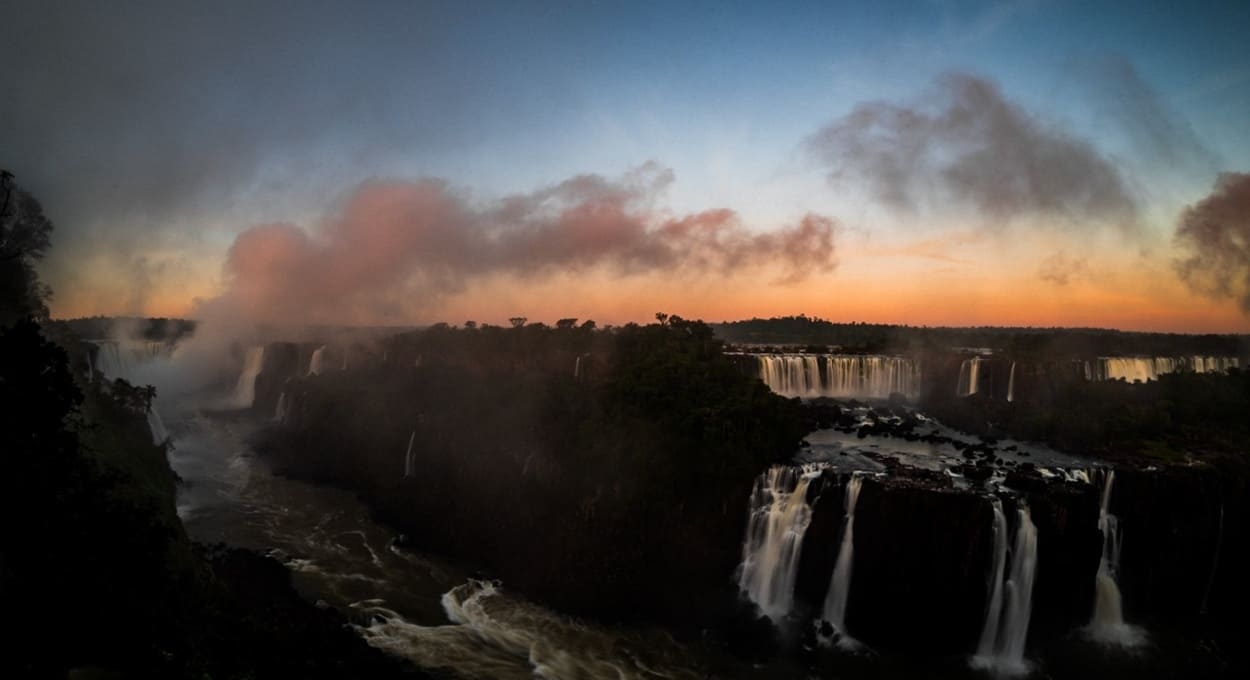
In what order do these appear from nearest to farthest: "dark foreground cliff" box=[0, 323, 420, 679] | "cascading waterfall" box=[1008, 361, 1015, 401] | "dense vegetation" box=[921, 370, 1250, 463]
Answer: "dark foreground cliff" box=[0, 323, 420, 679] → "dense vegetation" box=[921, 370, 1250, 463] → "cascading waterfall" box=[1008, 361, 1015, 401]

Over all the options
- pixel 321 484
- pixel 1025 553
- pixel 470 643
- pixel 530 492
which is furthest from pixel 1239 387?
pixel 321 484

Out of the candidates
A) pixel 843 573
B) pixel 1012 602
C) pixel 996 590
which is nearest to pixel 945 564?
pixel 996 590

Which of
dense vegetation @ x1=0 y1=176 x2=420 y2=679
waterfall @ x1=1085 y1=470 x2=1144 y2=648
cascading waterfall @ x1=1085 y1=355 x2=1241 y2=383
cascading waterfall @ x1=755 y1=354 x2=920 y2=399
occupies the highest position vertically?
cascading waterfall @ x1=1085 y1=355 x2=1241 y2=383

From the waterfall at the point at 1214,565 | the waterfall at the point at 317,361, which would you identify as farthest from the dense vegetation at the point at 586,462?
the waterfall at the point at 317,361

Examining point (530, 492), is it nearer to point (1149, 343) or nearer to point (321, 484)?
point (321, 484)

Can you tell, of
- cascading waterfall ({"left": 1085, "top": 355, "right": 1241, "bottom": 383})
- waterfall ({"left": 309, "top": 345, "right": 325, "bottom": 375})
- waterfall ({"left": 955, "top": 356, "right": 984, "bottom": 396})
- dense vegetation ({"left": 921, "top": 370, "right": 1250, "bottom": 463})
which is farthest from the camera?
waterfall ({"left": 309, "top": 345, "right": 325, "bottom": 375})

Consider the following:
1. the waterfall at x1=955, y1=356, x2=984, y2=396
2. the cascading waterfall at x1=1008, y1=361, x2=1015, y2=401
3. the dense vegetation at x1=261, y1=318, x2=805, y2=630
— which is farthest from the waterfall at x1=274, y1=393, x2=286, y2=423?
the cascading waterfall at x1=1008, y1=361, x2=1015, y2=401

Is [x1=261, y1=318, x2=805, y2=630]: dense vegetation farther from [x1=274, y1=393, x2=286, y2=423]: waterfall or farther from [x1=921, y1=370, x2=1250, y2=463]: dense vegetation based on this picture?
[x1=921, y1=370, x2=1250, y2=463]: dense vegetation
